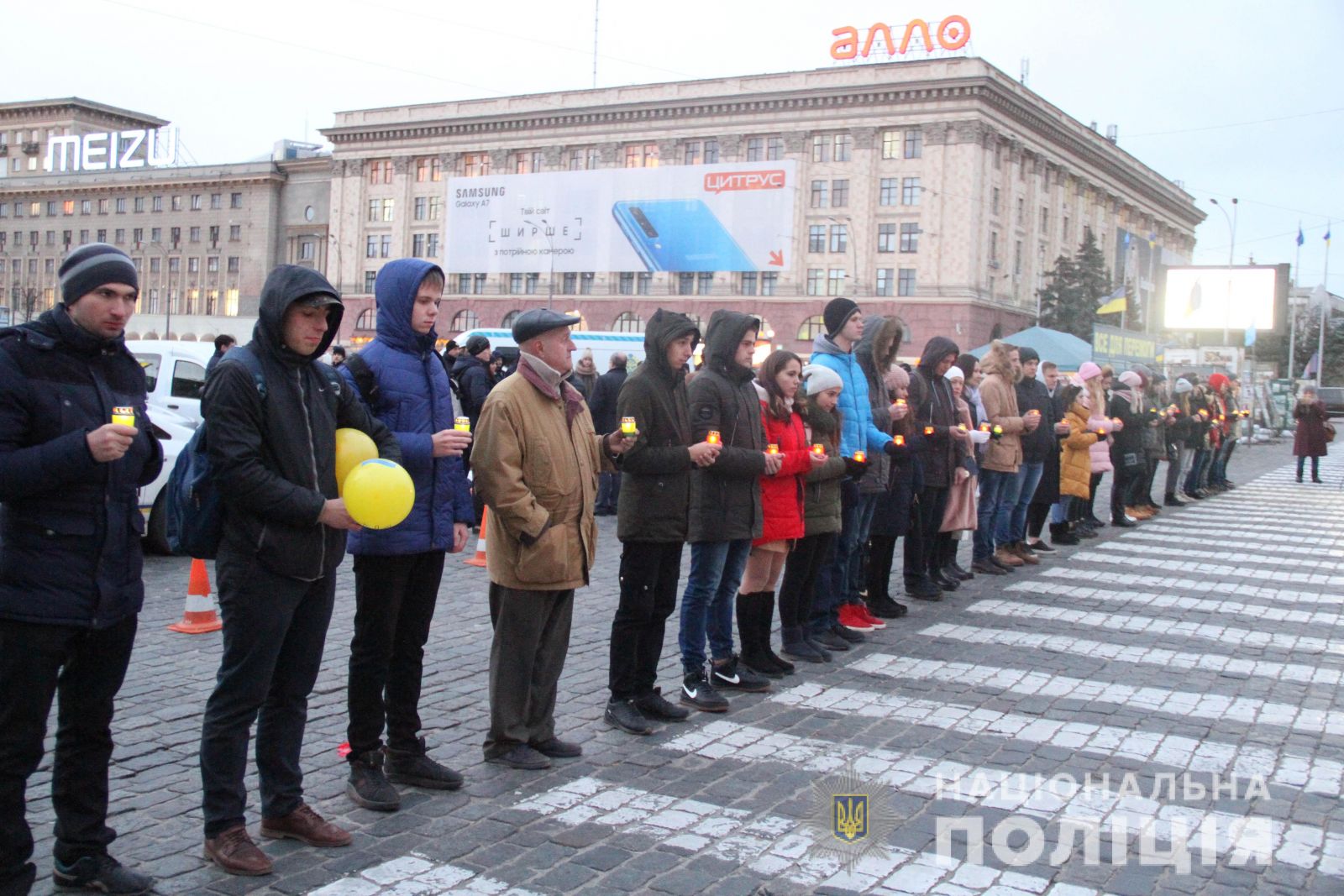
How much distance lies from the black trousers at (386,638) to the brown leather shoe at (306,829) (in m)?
0.55

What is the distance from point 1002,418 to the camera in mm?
11633

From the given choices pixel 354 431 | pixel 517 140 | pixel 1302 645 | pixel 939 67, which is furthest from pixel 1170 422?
pixel 517 140

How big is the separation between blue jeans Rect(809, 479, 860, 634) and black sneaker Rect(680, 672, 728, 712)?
170 centimetres

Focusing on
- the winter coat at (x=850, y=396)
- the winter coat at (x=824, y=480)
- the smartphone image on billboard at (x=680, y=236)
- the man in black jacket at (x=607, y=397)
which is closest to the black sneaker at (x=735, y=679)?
the winter coat at (x=824, y=480)

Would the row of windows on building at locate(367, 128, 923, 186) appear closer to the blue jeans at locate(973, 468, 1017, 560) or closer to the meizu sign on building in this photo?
the meizu sign on building

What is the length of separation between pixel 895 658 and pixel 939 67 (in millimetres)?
65547

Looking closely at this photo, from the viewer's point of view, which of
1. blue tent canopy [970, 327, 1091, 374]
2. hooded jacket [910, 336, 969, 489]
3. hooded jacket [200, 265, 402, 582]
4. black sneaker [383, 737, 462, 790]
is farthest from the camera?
blue tent canopy [970, 327, 1091, 374]

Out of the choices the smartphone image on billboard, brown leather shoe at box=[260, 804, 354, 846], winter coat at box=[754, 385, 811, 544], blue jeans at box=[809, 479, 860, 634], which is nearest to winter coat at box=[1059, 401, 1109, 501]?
blue jeans at box=[809, 479, 860, 634]

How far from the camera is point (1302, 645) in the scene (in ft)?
29.0

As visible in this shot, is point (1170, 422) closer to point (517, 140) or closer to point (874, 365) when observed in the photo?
point (874, 365)

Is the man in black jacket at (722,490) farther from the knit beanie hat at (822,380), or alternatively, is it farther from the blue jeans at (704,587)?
the knit beanie hat at (822,380)

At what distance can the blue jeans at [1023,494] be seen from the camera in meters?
12.3

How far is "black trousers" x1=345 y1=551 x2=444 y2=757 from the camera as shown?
505cm

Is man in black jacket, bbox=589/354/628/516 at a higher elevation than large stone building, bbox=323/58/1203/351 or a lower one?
lower
